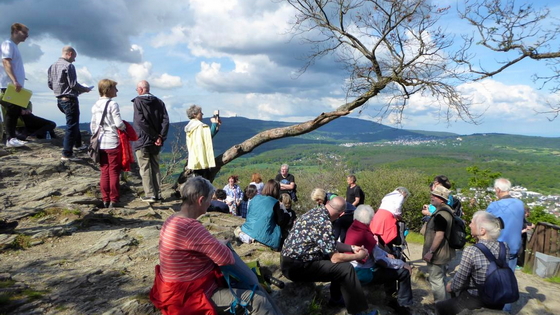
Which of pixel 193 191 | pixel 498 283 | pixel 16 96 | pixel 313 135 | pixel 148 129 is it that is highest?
pixel 16 96

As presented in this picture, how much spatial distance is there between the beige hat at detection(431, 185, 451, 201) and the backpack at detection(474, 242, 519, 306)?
3.66 ft

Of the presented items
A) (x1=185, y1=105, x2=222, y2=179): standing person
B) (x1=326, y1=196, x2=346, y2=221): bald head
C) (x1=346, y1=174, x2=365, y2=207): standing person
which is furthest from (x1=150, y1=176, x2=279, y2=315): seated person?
(x1=346, y1=174, x2=365, y2=207): standing person

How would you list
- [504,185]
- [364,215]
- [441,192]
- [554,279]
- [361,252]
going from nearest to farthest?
[361,252], [364,215], [441,192], [504,185], [554,279]

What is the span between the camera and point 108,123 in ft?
17.4

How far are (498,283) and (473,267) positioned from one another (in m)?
0.24

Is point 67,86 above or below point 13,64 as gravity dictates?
below

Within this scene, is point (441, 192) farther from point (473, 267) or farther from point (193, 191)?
point (193, 191)

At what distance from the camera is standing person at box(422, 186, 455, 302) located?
4355mm

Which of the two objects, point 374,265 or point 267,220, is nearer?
point 374,265

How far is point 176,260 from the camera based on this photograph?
101 inches

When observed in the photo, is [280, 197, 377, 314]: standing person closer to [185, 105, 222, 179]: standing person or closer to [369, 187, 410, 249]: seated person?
[369, 187, 410, 249]: seated person

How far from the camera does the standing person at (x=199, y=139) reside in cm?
714

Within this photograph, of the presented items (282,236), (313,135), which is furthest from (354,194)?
(313,135)

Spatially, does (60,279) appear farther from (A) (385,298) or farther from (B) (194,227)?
(A) (385,298)
